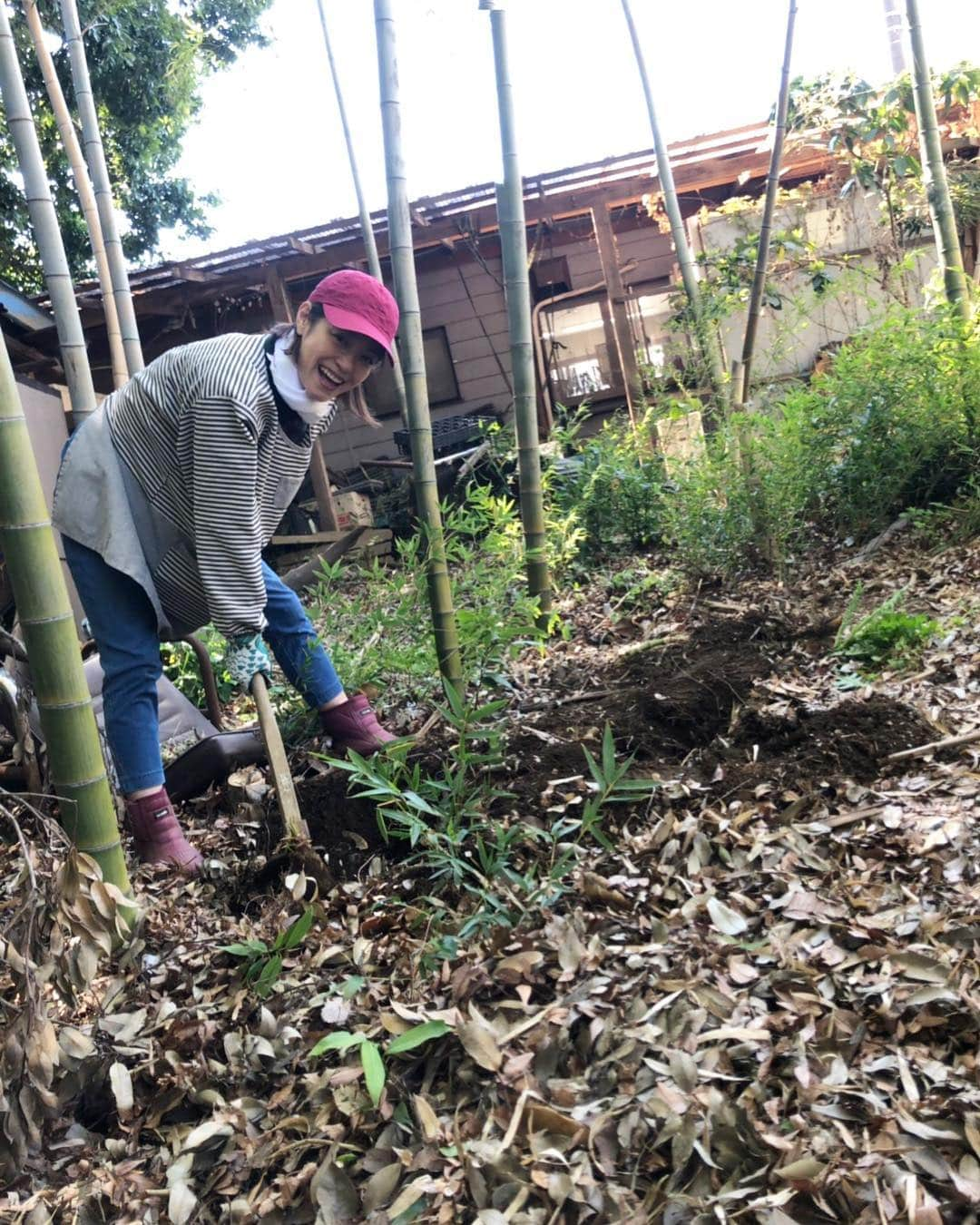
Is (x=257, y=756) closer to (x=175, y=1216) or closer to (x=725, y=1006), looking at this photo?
(x=175, y=1216)

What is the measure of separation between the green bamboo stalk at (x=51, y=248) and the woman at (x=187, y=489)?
55cm

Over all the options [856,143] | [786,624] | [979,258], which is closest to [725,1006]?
[786,624]

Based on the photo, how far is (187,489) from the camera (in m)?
2.54

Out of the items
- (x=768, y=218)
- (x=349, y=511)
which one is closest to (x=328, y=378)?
(x=768, y=218)

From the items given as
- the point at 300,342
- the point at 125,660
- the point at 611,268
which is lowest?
the point at 125,660

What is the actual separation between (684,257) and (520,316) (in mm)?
2396

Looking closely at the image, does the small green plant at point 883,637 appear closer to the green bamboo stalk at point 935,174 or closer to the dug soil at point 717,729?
the dug soil at point 717,729

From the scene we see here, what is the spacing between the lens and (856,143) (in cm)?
707

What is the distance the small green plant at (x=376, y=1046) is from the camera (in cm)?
157

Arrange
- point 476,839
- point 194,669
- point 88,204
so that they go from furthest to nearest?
point 194,669, point 88,204, point 476,839

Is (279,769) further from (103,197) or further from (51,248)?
(103,197)

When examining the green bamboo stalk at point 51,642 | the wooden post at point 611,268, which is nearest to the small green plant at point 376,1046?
the green bamboo stalk at point 51,642

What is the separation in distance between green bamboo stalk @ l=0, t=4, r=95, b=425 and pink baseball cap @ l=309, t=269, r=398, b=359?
105 centimetres

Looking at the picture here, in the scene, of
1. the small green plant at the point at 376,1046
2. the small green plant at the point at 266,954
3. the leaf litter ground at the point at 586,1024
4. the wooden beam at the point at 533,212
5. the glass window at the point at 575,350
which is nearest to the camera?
the leaf litter ground at the point at 586,1024
